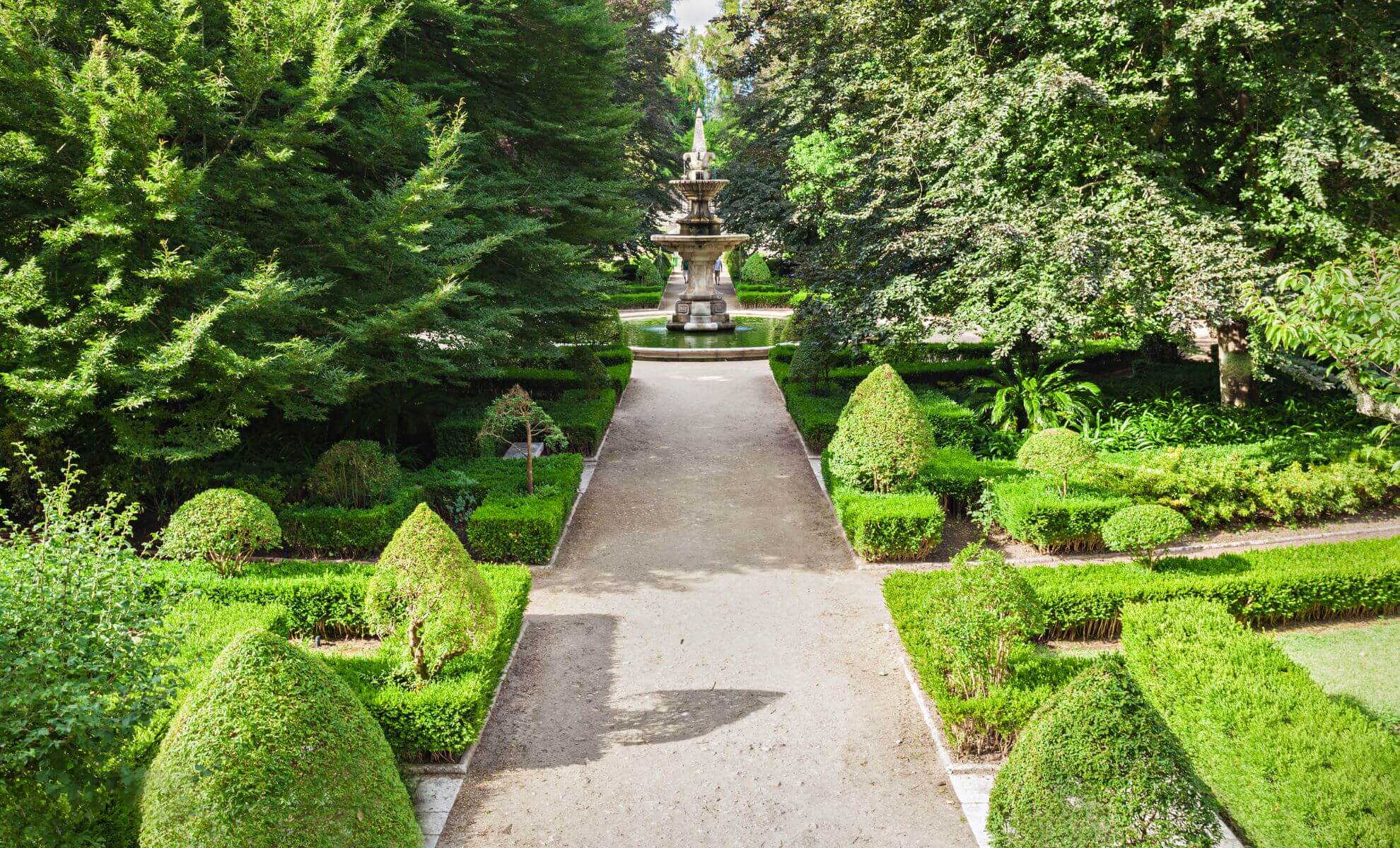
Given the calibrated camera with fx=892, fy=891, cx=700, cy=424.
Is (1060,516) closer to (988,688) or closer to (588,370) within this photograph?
(988,688)

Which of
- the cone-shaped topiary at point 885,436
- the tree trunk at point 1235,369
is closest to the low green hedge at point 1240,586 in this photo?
the cone-shaped topiary at point 885,436

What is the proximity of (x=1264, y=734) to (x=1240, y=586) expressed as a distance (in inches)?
126

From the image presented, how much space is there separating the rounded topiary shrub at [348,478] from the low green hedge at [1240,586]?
25.2 feet

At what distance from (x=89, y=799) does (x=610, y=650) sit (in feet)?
14.6

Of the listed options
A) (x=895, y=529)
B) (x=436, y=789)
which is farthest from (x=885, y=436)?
(x=436, y=789)

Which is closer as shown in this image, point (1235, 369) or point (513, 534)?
point (513, 534)

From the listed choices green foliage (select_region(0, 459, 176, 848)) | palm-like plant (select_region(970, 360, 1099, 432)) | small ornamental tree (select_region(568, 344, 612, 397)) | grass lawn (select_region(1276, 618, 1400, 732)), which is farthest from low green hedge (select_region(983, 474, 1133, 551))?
small ornamental tree (select_region(568, 344, 612, 397))

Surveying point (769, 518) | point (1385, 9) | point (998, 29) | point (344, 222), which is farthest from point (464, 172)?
point (1385, 9)

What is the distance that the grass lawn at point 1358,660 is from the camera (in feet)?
24.2

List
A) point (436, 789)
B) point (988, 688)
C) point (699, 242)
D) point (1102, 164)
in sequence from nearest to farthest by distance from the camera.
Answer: point (436, 789)
point (988, 688)
point (1102, 164)
point (699, 242)

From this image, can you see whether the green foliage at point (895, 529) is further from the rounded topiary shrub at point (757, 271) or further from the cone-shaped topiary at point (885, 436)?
the rounded topiary shrub at point (757, 271)

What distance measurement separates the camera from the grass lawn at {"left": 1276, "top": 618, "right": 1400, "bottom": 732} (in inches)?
291

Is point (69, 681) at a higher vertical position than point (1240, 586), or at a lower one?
higher

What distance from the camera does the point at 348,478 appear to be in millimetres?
11055
